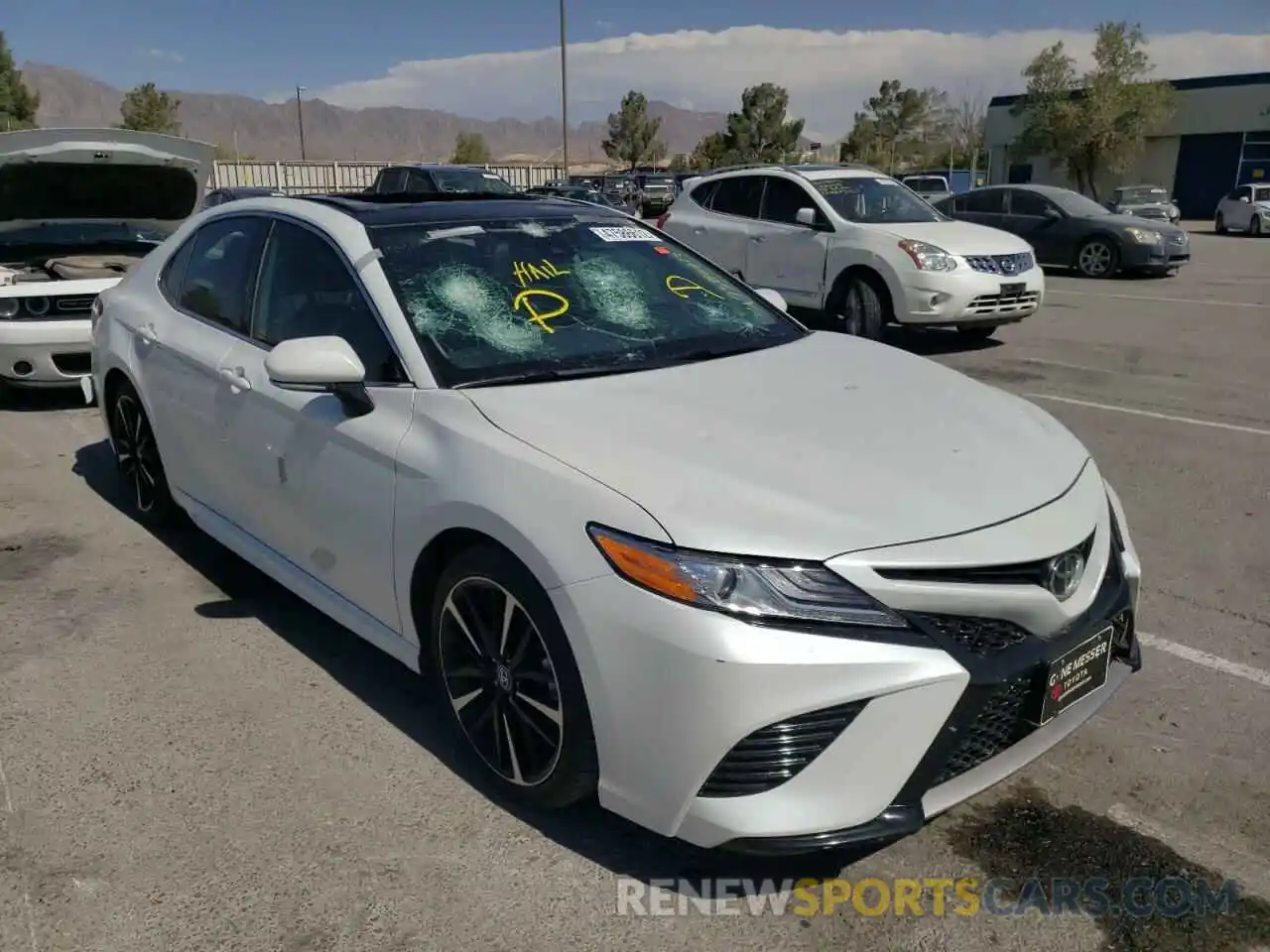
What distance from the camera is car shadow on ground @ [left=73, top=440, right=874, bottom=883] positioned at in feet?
8.57

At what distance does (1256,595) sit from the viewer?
417 cm

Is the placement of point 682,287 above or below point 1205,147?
below

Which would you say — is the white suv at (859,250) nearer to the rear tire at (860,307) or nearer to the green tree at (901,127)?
the rear tire at (860,307)

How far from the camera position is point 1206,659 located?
3.63 m

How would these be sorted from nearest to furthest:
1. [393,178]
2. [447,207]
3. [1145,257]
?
[447,207]
[1145,257]
[393,178]

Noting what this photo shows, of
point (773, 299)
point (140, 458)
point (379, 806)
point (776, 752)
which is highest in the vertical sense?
point (773, 299)

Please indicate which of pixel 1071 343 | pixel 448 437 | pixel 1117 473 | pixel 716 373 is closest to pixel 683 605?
pixel 448 437

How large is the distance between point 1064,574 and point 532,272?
195 cm

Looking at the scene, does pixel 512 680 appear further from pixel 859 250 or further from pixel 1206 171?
pixel 1206 171

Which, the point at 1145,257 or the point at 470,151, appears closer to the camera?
the point at 1145,257

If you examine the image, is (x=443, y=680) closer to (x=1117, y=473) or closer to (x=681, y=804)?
(x=681, y=804)

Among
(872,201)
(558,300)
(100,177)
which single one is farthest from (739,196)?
(558,300)

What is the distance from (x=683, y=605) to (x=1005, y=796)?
127cm

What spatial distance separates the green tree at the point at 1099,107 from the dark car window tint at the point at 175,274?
45778 millimetres
